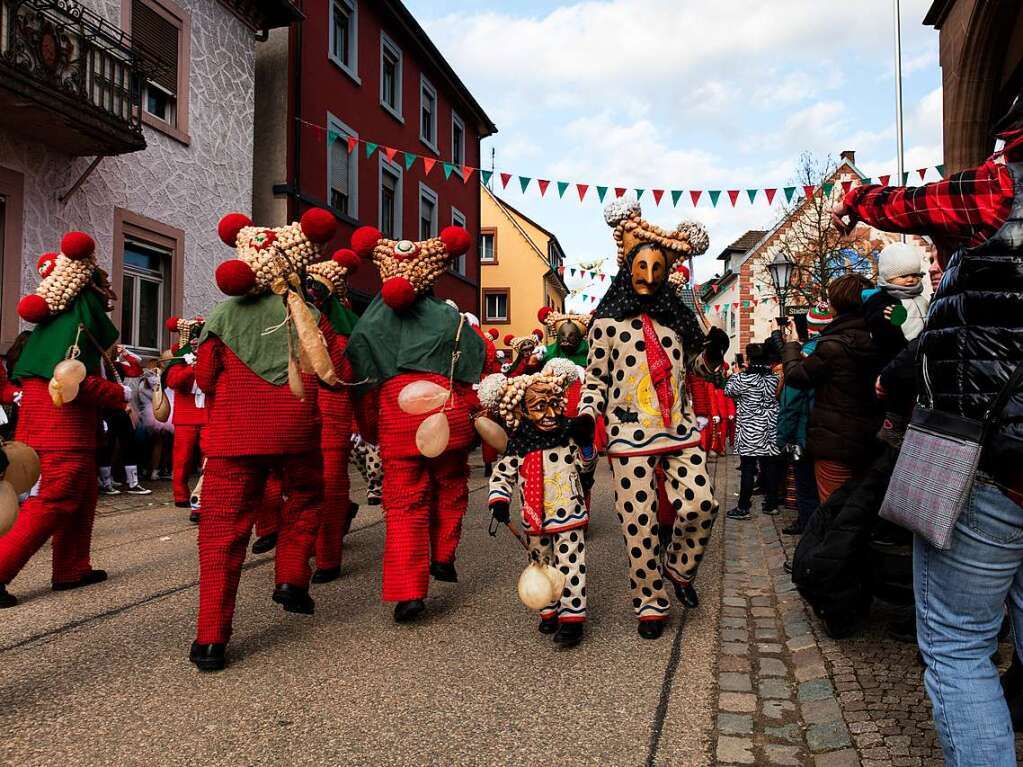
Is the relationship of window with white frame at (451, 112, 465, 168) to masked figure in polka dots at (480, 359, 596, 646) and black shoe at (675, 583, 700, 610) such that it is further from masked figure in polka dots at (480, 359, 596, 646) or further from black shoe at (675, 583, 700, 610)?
black shoe at (675, 583, 700, 610)

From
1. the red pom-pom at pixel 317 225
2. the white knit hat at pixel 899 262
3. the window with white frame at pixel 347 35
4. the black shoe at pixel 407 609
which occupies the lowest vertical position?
the black shoe at pixel 407 609

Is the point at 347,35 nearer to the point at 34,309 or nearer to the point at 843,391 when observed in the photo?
the point at 34,309

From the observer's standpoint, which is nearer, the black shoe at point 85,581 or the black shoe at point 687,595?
the black shoe at point 687,595

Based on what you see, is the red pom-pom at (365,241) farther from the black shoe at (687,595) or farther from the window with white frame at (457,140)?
the window with white frame at (457,140)

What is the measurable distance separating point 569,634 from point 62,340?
3457 mm

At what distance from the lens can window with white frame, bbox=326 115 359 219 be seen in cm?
1773

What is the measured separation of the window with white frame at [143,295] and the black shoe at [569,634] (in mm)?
10226

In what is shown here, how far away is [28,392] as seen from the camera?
498 cm

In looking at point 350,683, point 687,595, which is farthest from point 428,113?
point 350,683

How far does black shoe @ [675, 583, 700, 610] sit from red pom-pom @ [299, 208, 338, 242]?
2.61 metres

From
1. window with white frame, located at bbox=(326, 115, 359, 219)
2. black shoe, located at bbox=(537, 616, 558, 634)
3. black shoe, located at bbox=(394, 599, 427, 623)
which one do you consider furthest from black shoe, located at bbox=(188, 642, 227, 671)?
window with white frame, located at bbox=(326, 115, 359, 219)

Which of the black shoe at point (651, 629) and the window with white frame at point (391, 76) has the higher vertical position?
the window with white frame at point (391, 76)

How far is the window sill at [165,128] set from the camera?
12195 mm

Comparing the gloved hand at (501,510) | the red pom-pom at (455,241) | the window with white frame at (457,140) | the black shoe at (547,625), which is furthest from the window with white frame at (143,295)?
the window with white frame at (457,140)
